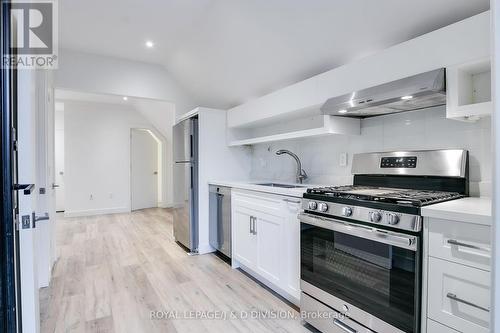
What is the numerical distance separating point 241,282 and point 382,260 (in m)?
1.49

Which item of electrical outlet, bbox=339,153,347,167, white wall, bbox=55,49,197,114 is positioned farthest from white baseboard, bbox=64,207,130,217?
electrical outlet, bbox=339,153,347,167

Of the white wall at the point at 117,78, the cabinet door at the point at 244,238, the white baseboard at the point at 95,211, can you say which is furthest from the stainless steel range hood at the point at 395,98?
the white baseboard at the point at 95,211

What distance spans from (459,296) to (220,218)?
2.39 metres

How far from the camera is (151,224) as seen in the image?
493 centimetres

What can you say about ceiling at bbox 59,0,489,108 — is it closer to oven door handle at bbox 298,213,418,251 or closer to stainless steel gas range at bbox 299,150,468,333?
stainless steel gas range at bbox 299,150,468,333

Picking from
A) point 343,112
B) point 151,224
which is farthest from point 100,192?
point 343,112

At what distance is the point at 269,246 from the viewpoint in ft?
7.48

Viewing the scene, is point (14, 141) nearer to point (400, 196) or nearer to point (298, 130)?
point (400, 196)

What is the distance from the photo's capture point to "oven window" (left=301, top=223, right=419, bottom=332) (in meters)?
1.29

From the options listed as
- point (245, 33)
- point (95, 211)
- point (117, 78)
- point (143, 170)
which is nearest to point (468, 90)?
point (245, 33)

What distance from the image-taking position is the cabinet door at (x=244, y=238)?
8.23ft

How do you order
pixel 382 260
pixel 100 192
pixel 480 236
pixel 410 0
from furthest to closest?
pixel 100 192
pixel 410 0
pixel 382 260
pixel 480 236

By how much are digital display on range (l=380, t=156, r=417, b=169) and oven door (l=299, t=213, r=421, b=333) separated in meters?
0.68

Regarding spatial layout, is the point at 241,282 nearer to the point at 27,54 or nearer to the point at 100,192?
the point at 27,54
